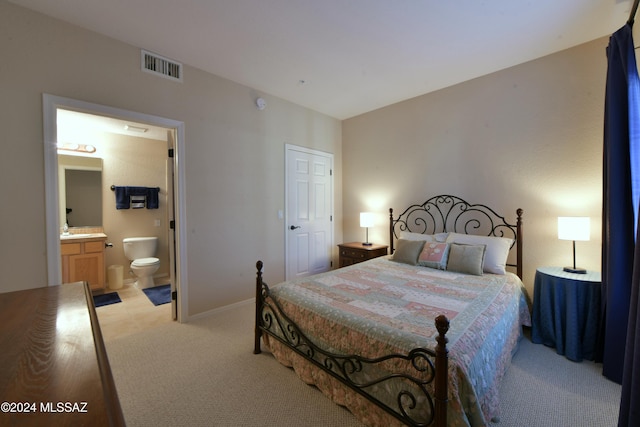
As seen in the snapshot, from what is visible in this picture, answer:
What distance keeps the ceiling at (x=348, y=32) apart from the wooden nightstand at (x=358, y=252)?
231 centimetres

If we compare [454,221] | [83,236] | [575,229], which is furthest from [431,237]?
[83,236]

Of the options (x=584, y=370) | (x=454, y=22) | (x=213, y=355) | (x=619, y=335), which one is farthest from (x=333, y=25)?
(x=584, y=370)

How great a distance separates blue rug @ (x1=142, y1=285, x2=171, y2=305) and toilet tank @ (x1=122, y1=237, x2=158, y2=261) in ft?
1.91

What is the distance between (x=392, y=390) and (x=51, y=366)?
58.1 inches

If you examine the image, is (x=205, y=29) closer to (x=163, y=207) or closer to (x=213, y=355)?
(x=213, y=355)

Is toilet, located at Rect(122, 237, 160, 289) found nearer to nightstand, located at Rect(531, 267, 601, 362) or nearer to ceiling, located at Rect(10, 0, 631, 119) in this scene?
ceiling, located at Rect(10, 0, 631, 119)

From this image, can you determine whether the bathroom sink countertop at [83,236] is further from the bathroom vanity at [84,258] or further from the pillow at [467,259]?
the pillow at [467,259]

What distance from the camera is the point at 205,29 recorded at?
240 cm

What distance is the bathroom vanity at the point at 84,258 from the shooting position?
3.72m

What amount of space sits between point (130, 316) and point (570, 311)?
14.9 ft

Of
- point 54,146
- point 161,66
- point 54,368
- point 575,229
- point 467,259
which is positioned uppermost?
point 161,66

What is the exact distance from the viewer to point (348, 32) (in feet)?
8.01

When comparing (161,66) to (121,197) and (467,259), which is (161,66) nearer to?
(121,197)

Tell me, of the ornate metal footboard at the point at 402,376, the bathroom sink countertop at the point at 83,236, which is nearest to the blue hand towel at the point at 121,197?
the bathroom sink countertop at the point at 83,236
